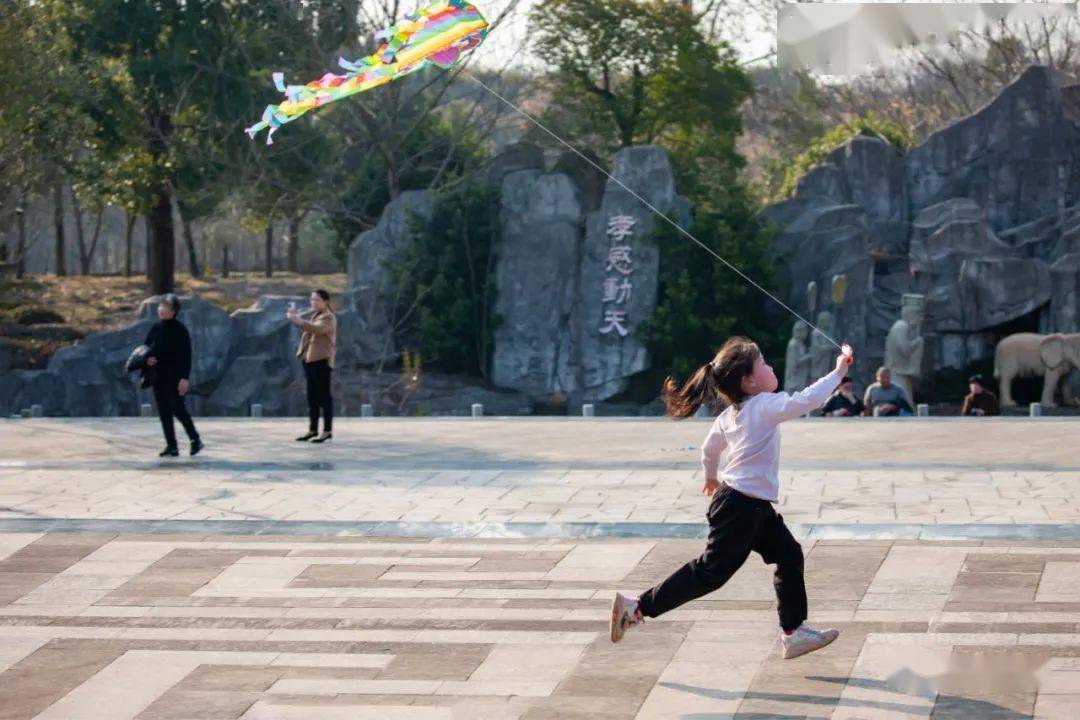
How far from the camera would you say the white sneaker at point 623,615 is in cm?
676

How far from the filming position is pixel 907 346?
998 inches

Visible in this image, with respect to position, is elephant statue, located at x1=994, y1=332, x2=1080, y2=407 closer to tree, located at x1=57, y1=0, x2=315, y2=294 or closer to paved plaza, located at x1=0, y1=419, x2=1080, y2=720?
paved plaza, located at x1=0, y1=419, x2=1080, y2=720

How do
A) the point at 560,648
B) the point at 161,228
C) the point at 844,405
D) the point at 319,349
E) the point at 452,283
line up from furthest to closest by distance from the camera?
the point at 161,228 < the point at 452,283 < the point at 844,405 < the point at 319,349 < the point at 560,648

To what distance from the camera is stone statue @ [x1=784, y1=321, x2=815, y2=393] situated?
1025 inches

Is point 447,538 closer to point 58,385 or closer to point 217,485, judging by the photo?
point 217,485

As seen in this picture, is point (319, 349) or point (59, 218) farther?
point (59, 218)

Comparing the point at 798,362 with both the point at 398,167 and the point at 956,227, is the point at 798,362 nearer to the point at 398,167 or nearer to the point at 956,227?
the point at 956,227

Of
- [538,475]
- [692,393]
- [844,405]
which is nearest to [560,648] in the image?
[692,393]

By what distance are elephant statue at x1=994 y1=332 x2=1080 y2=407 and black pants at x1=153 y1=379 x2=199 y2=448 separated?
16.1 meters

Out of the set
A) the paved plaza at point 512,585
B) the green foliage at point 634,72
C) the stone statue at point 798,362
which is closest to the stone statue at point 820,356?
Result: the stone statue at point 798,362

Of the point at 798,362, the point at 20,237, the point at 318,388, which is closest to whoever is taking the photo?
the point at 318,388

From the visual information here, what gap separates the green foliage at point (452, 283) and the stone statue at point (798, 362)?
6121 millimetres

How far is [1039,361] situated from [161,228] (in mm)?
19225

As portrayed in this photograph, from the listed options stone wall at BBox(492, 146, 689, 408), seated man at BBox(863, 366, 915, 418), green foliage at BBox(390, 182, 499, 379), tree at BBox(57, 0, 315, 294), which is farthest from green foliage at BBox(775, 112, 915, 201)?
seated man at BBox(863, 366, 915, 418)
